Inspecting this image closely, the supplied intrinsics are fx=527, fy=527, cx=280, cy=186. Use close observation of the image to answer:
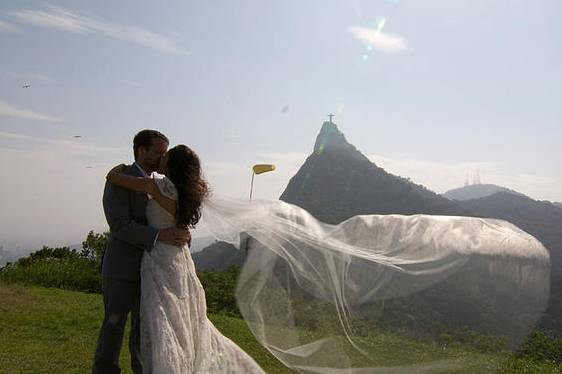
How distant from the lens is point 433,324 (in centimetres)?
487

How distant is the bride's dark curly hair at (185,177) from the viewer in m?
4.46

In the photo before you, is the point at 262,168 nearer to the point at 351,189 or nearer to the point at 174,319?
the point at 174,319

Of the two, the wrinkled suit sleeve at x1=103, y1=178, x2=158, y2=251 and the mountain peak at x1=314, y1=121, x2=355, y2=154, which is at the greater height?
the mountain peak at x1=314, y1=121, x2=355, y2=154

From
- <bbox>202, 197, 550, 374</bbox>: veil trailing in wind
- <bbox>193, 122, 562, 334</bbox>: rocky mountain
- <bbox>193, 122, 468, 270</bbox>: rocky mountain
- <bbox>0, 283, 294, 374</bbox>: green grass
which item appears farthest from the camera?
<bbox>193, 122, 468, 270</bbox>: rocky mountain

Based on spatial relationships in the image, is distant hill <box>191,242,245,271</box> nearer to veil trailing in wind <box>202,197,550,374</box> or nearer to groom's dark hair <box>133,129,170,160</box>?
veil trailing in wind <box>202,197,550,374</box>

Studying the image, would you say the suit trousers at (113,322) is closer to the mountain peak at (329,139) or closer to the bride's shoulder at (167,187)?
the bride's shoulder at (167,187)

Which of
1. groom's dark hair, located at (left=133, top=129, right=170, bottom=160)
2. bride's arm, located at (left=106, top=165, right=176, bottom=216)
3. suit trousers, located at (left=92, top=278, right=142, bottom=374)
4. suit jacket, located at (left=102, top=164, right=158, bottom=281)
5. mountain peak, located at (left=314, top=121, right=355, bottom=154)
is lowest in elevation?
suit trousers, located at (left=92, top=278, right=142, bottom=374)

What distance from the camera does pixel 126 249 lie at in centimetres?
438

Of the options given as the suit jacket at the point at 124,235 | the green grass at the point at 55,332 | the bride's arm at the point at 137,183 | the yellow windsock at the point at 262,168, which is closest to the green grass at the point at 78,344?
the green grass at the point at 55,332

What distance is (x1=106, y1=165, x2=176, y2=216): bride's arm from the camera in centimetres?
425

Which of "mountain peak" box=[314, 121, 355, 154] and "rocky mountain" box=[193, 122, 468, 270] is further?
"mountain peak" box=[314, 121, 355, 154]

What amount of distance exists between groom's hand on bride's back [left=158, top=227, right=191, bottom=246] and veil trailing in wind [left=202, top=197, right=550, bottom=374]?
Result: 67 cm

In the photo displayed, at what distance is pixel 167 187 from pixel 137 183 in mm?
254

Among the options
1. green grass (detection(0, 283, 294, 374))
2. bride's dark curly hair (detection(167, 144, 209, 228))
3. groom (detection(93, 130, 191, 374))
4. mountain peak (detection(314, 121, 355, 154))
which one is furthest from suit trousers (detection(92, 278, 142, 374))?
mountain peak (detection(314, 121, 355, 154))
